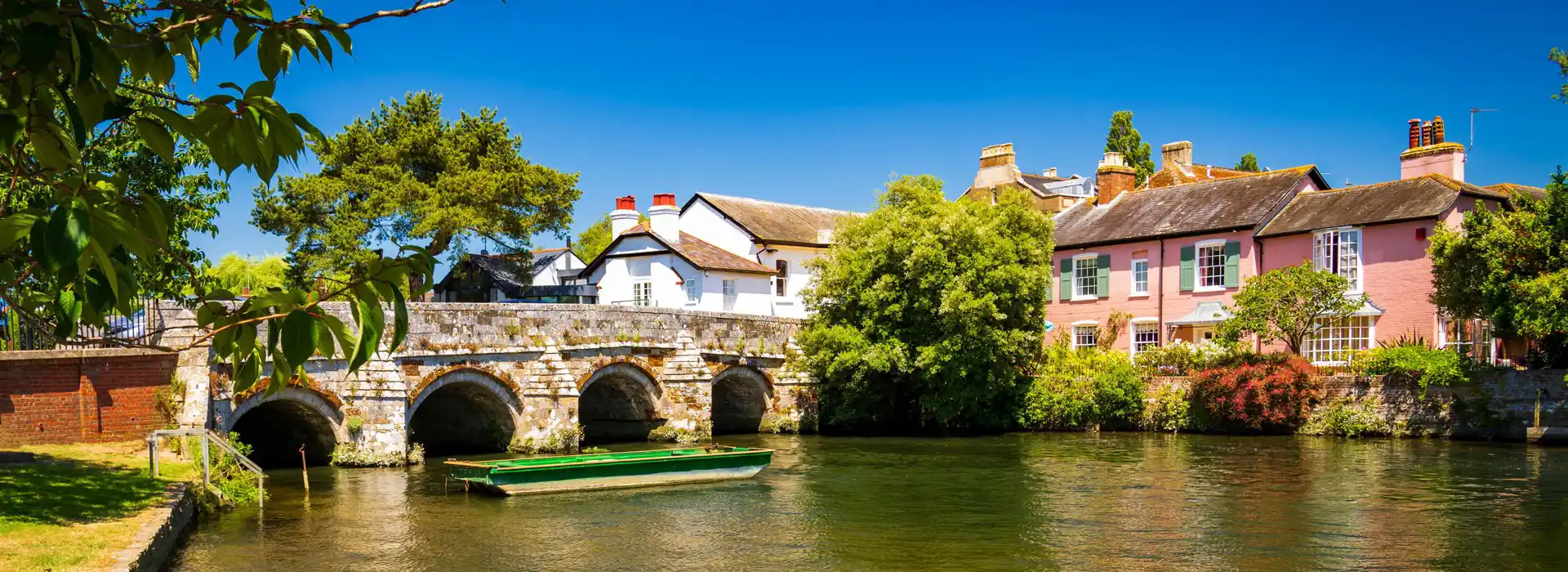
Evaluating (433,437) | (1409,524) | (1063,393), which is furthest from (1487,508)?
(433,437)

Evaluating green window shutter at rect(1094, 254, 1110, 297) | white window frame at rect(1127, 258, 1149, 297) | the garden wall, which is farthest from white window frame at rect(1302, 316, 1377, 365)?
green window shutter at rect(1094, 254, 1110, 297)

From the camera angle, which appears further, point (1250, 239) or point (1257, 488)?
point (1250, 239)

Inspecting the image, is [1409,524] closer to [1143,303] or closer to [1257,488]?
[1257,488]

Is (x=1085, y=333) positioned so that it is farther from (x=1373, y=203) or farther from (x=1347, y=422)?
(x=1347, y=422)

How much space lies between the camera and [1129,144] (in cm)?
6494

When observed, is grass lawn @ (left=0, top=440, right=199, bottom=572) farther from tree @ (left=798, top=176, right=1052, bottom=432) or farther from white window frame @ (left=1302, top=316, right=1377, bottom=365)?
white window frame @ (left=1302, top=316, right=1377, bottom=365)

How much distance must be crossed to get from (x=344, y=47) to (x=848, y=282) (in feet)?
110

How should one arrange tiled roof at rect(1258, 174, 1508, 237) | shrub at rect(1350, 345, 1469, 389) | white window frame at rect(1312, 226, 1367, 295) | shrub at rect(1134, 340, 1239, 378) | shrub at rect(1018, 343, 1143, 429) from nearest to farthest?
shrub at rect(1350, 345, 1469, 389), tiled roof at rect(1258, 174, 1508, 237), shrub at rect(1134, 340, 1239, 378), white window frame at rect(1312, 226, 1367, 295), shrub at rect(1018, 343, 1143, 429)

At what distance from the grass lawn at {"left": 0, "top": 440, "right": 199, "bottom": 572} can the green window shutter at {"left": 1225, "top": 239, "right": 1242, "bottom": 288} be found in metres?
31.6

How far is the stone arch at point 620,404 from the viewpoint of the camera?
114 ft

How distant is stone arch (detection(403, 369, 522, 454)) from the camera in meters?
30.3

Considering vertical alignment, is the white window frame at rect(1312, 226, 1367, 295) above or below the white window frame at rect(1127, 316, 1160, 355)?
above

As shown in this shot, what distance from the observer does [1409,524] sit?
20.1 meters

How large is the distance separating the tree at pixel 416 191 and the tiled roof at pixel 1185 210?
19.7 metres
